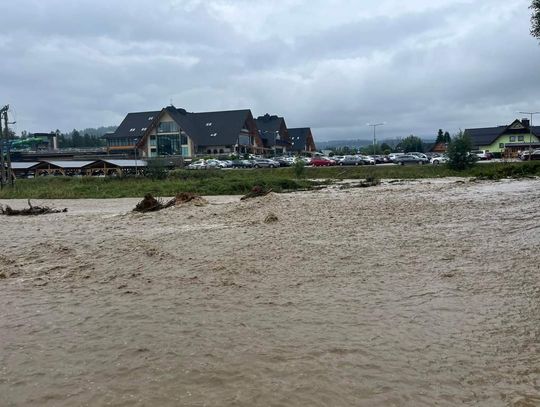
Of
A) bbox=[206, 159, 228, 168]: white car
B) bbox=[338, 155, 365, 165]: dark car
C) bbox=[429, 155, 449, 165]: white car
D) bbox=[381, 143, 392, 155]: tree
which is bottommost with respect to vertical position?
bbox=[429, 155, 449, 165]: white car

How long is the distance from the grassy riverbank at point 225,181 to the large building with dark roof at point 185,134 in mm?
44925

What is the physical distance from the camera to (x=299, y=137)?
142 m

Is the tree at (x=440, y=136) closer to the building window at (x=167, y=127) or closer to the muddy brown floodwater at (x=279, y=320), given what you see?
the building window at (x=167, y=127)

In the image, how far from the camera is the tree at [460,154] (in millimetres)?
54594

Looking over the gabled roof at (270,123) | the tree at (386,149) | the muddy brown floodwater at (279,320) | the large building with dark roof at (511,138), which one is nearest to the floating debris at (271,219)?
the muddy brown floodwater at (279,320)

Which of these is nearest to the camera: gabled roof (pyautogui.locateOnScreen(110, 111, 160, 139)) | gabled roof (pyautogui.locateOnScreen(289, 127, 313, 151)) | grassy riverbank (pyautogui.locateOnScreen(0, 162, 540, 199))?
grassy riverbank (pyautogui.locateOnScreen(0, 162, 540, 199))

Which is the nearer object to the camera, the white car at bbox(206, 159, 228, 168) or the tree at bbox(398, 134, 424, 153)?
the white car at bbox(206, 159, 228, 168)

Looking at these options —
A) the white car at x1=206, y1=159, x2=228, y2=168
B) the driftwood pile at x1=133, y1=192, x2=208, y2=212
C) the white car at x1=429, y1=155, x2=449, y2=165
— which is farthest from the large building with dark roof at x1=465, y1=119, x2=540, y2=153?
the driftwood pile at x1=133, y1=192, x2=208, y2=212

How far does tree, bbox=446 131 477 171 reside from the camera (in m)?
54.6

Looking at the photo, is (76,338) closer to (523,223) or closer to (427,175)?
(523,223)

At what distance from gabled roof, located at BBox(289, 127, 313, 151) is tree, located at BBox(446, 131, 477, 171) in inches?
3359

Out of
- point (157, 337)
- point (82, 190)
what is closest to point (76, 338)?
point (157, 337)

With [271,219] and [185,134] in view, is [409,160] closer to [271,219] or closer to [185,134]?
[185,134]

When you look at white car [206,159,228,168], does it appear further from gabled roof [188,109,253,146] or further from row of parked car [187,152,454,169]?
gabled roof [188,109,253,146]
